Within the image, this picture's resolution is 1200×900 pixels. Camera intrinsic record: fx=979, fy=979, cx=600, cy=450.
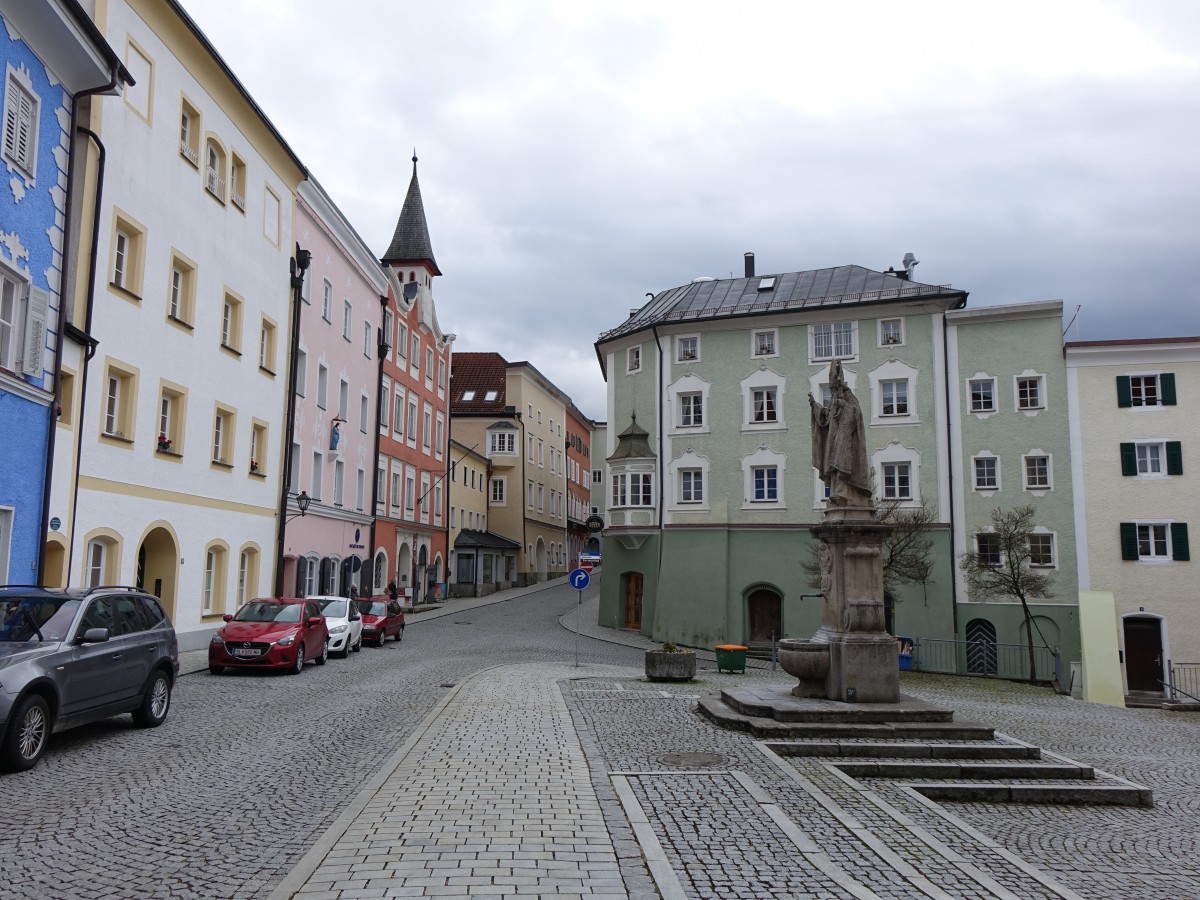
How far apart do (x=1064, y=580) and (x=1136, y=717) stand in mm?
15598

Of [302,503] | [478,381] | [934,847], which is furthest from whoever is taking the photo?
[478,381]

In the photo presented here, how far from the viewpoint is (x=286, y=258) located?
30.5 meters

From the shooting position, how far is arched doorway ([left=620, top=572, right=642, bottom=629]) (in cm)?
4041

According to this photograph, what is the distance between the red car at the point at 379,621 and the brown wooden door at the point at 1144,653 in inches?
954

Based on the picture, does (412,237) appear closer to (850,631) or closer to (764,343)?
(764,343)

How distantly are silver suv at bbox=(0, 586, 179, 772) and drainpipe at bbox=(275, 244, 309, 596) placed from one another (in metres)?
17.7

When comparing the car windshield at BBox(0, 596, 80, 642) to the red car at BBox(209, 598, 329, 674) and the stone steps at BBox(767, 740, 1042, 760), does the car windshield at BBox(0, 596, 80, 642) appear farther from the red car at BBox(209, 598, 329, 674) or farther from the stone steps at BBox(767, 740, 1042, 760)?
the red car at BBox(209, 598, 329, 674)

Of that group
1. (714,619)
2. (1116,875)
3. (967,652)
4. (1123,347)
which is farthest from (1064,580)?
(1116,875)

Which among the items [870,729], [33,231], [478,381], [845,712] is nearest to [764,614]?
[845,712]

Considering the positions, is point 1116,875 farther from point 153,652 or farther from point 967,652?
point 967,652

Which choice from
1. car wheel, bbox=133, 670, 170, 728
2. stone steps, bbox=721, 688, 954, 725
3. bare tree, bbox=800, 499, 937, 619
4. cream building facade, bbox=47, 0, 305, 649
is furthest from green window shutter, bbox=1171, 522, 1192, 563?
car wheel, bbox=133, 670, 170, 728

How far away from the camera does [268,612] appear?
66.8 ft

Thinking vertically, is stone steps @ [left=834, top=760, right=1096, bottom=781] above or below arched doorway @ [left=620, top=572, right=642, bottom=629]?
below

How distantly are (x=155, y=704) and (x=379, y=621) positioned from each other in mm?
15450
